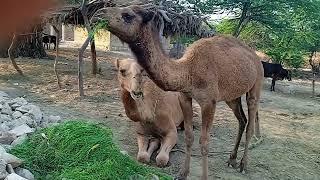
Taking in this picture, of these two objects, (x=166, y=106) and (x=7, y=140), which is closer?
(x=7, y=140)

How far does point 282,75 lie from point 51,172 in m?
12.1

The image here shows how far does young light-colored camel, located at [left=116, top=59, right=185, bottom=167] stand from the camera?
495cm

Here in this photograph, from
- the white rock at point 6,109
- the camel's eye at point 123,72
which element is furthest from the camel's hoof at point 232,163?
the white rock at point 6,109

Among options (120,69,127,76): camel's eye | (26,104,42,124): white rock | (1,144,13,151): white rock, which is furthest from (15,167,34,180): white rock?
(26,104,42,124): white rock

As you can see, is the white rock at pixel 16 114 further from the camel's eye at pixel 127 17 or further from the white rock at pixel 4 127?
the camel's eye at pixel 127 17

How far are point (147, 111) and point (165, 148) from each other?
1.57 ft

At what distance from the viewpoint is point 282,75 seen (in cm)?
1480

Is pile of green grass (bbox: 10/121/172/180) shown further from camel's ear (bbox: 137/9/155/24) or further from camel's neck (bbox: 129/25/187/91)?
camel's ear (bbox: 137/9/155/24)

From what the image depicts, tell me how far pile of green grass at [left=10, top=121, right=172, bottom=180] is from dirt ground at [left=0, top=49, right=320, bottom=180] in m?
1.00

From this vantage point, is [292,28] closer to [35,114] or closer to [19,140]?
[35,114]

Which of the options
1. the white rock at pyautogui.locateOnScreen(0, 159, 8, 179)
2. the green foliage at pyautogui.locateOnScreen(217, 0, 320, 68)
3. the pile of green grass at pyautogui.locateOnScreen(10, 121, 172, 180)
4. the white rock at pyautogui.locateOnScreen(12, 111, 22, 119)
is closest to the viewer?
the white rock at pyautogui.locateOnScreen(0, 159, 8, 179)

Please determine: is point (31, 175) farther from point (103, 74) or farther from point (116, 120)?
point (103, 74)

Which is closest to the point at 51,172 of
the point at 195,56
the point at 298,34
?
the point at 195,56

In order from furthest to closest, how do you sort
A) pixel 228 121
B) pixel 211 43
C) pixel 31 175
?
pixel 228 121, pixel 211 43, pixel 31 175
